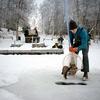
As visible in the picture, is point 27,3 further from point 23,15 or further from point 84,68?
point 84,68

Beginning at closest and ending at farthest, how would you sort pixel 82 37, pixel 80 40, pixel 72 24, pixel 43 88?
pixel 43 88, pixel 72 24, pixel 82 37, pixel 80 40

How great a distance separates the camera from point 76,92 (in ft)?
21.6

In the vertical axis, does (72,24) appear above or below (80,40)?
above

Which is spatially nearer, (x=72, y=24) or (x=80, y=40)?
(x=72, y=24)

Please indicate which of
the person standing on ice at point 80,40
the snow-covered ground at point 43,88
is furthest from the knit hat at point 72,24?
the snow-covered ground at point 43,88

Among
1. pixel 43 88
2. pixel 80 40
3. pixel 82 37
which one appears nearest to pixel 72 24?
pixel 82 37

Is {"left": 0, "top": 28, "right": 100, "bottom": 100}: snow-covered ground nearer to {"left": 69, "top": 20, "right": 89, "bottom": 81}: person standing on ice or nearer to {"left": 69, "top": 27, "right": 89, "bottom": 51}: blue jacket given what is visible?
{"left": 69, "top": 20, "right": 89, "bottom": 81}: person standing on ice

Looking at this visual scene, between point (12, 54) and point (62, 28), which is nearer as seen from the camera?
point (12, 54)

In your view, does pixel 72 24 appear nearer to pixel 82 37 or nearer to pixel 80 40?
pixel 82 37

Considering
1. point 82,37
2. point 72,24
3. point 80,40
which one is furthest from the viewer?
point 80,40

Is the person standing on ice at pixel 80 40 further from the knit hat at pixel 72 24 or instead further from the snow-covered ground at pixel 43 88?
the snow-covered ground at pixel 43 88

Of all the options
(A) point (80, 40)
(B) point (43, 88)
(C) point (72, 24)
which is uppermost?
(C) point (72, 24)

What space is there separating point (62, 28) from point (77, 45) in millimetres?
62412

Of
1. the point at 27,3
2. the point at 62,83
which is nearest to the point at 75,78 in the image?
the point at 62,83
